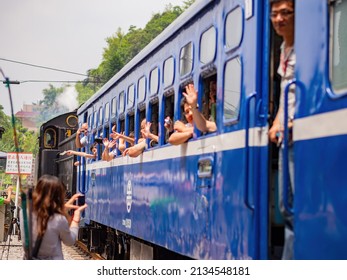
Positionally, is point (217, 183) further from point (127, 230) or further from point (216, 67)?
point (127, 230)

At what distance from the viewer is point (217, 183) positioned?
6.38m

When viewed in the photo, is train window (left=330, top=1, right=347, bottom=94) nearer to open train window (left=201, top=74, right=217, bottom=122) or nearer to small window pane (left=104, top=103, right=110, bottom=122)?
open train window (left=201, top=74, right=217, bottom=122)

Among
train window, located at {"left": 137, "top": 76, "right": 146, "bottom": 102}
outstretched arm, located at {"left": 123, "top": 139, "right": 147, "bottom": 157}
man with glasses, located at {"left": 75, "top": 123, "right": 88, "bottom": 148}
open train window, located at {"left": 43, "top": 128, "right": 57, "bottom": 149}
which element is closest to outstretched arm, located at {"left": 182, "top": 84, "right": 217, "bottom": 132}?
outstretched arm, located at {"left": 123, "top": 139, "right": 147, "bottom": 157}

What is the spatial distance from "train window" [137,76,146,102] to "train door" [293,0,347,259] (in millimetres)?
4894

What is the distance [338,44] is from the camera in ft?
15.3

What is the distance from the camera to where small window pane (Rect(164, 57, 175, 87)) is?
8.23m

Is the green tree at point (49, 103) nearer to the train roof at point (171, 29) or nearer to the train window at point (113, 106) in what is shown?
the train window at point (113, 106)

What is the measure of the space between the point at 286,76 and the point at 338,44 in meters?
0.69

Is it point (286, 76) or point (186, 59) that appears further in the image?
point (186, 59)

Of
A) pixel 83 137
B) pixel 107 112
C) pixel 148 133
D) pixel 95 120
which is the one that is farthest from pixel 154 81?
pixel 83 137

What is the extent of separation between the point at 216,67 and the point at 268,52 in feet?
3.45

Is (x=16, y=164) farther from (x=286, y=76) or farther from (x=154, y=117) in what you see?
(x=286, y=76)

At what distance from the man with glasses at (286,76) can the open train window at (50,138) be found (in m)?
16.9

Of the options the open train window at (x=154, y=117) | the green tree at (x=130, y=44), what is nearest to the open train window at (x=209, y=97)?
the open train window at (x=154, y=117)
